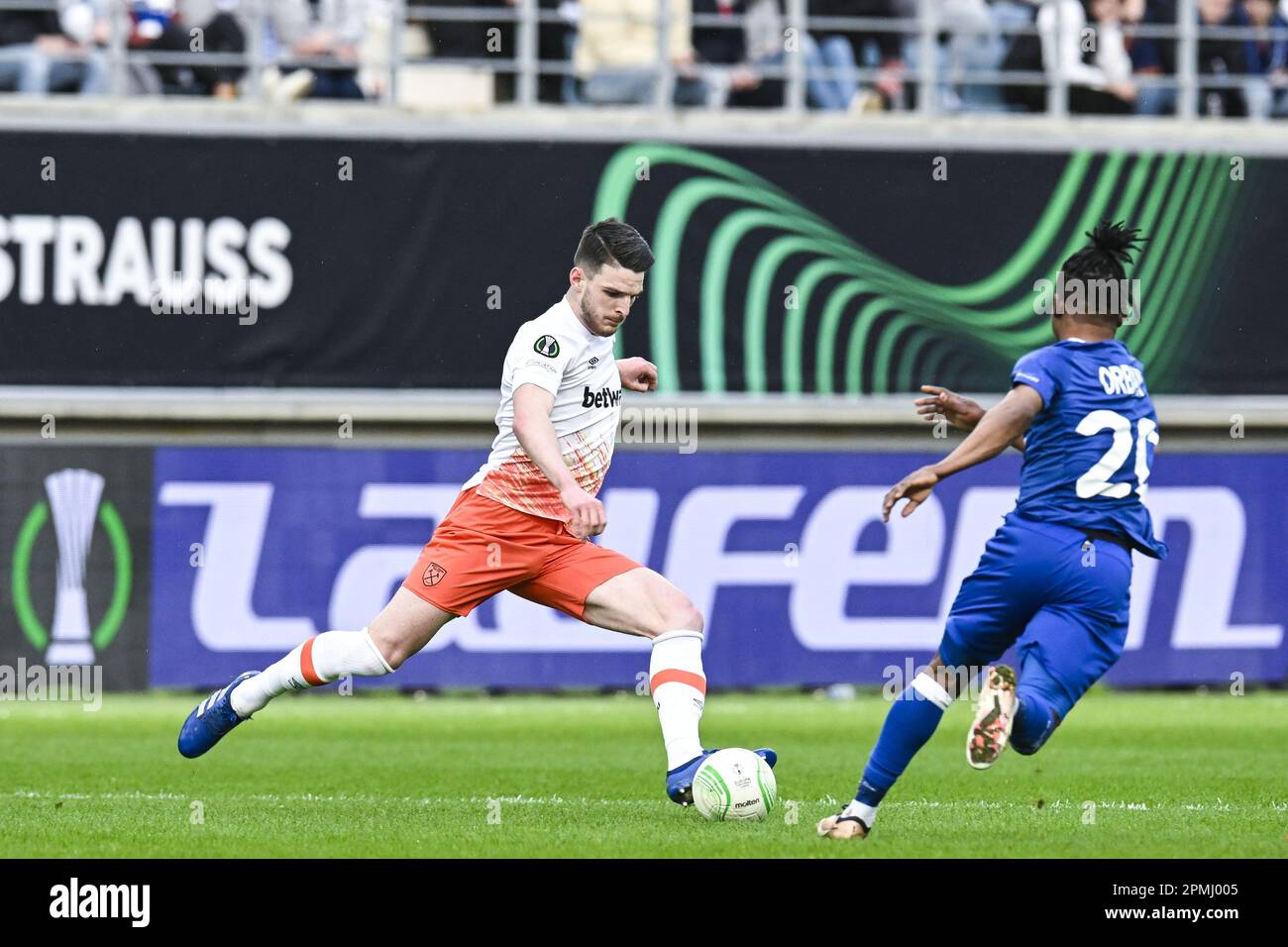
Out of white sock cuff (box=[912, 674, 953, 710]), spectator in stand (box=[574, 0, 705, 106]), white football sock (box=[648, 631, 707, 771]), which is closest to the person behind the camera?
white sock cuff (box=[912, 674, 953, 710])

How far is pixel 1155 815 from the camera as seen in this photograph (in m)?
8.91

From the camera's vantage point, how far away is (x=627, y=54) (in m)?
19.4

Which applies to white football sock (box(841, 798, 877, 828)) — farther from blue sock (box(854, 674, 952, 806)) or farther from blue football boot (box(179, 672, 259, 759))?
blue football boot (box(179, 672, 259, 759))

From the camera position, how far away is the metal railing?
18.6 m

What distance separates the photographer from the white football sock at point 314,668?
336 inches

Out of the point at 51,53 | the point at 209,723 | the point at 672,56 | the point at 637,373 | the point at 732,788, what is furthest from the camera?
the point at 672,56

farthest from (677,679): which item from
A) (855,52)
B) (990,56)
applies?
(990,56)

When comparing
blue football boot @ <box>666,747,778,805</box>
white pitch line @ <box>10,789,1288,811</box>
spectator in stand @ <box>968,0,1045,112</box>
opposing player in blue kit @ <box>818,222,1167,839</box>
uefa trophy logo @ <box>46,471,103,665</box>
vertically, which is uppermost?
spectator in stand @ <box>968,0,1045,112</box>

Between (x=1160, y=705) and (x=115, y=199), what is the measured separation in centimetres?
912

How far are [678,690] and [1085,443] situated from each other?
1829 millimetres

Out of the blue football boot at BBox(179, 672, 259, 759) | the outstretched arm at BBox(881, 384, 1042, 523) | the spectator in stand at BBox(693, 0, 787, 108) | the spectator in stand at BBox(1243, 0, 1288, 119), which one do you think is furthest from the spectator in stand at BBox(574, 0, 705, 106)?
the outstretched arm at BBox(881, 384, 1042, 523)

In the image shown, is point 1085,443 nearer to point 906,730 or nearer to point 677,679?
point 906,730

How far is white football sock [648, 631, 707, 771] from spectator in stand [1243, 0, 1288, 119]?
515 inches
